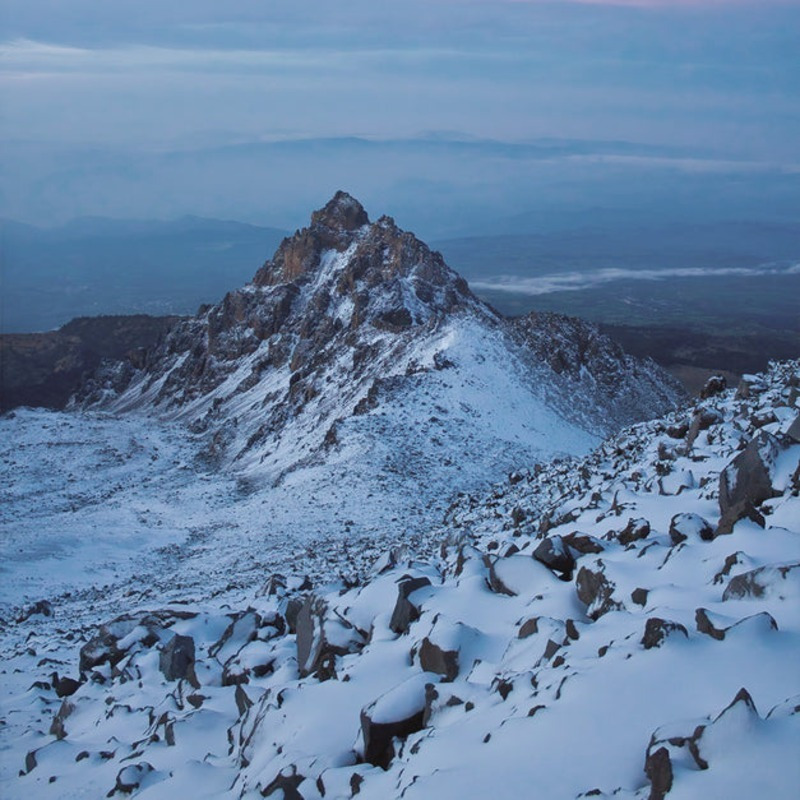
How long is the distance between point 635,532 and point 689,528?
1.27m

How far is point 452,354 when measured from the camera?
46.5 m

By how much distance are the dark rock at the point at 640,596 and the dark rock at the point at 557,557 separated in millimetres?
2174

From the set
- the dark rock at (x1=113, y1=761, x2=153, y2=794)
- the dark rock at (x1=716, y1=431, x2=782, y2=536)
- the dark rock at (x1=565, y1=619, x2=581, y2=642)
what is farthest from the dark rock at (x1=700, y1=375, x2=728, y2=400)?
the dark rock at (x1=113, y1=761, x2=153, y2=794)

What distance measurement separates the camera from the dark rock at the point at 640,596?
30.4 feet

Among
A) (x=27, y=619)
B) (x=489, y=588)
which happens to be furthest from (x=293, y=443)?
(x=489, y=588)

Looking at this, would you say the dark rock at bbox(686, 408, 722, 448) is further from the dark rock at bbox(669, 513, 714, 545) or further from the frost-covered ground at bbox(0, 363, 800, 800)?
the dark rock at bbox(669, 513, 714, 545)

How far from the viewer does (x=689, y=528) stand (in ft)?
36.9

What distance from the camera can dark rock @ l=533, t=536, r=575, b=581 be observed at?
38.1 ft

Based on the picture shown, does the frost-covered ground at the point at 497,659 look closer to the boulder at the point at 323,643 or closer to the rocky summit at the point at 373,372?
the boulder at the point at 323,643

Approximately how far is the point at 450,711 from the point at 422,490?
2270cm

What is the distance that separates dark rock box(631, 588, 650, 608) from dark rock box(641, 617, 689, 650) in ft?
4.98

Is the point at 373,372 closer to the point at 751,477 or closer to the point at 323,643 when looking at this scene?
the point at 323,643

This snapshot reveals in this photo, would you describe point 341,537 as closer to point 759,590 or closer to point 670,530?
point 670,530

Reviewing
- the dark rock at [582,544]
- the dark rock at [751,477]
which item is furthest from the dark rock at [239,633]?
the dark rock at [751,477]
